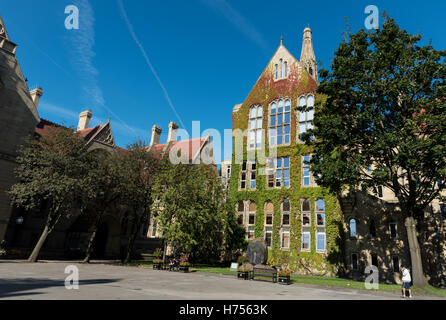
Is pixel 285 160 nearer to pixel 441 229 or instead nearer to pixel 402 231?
pixel 402 231

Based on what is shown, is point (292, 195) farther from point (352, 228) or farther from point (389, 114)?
point (389, 114)

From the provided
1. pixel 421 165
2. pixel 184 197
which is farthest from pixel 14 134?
pixel 421 165

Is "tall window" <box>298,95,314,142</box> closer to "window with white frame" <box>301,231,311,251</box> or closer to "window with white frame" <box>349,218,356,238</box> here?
"window with white frame" <box>349,218,356,238</box>

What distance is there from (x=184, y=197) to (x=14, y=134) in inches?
808

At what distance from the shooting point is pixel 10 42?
108ft

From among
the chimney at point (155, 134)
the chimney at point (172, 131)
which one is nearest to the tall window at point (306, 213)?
the chimney at point (172, 131)

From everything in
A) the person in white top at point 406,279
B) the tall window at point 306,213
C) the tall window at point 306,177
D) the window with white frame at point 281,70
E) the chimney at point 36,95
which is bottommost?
the person in white top at point 406,279

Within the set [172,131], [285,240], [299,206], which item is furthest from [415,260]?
[172,131]

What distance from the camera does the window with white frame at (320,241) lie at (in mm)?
32594

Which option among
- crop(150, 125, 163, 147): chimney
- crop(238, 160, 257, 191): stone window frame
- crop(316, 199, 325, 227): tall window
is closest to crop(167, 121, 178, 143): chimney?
crop(150, 125, 163, 147): chimney

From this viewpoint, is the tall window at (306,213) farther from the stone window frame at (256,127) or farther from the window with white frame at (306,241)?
the stone window frame at (256,127)

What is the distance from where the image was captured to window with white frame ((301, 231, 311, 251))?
109 ft

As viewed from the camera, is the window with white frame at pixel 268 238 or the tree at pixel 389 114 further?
the window with white frame at pixel 268 238

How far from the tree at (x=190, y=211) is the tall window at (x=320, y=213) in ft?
36.8
